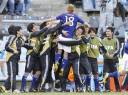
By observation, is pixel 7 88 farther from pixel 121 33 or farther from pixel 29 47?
pixel 121 33

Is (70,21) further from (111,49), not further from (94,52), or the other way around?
(111,49)

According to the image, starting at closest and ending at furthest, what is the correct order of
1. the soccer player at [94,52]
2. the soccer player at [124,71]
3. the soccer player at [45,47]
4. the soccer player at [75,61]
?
the soccer player at [45,47] < the soccer player at [75,61] < the soccer player at [94,52] < the soccer player at [124,71]

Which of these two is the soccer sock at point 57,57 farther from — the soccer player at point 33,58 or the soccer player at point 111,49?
the soccer player at point 111,49

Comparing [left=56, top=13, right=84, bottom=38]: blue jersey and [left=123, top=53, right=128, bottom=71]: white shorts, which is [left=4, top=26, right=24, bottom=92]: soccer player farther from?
[left=123, top=53, right=128, bottom=71]: white shorts

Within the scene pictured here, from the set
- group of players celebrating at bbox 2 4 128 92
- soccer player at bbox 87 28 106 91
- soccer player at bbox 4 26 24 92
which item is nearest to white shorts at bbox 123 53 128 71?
soccer player at bbox 87 28 106 91

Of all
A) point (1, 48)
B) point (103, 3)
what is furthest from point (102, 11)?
point (1, 48)

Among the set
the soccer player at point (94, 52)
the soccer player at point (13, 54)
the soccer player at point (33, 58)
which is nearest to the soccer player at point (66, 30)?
the soccer player at point (33, 58)

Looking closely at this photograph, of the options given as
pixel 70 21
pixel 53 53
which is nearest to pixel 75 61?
pixel 53 53

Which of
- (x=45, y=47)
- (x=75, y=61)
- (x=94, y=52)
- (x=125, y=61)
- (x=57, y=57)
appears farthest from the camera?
(x=125, y=61)

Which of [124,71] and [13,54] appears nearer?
[13,54]

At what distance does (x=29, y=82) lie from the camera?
22.9 m

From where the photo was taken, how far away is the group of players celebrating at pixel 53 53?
20.3 meters

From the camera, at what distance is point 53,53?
2055cm

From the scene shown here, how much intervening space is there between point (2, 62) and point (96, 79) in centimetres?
369
